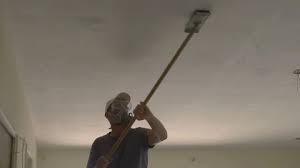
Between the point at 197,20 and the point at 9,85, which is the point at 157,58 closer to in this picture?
the point at 197,20

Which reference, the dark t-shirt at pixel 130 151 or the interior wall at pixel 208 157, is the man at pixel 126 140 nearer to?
the dark t-shirt at pixel 130 151

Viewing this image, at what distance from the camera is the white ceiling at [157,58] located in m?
2.00

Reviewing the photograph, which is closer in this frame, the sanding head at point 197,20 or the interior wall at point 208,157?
the sanding head at point 197,20

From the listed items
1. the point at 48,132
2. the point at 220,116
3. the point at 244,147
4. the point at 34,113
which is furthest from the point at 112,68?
the point at 244,147

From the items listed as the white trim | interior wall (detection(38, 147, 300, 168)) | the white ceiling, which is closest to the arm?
the white ceiling

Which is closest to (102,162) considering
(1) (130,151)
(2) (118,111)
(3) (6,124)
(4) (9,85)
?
(1) (130,151)

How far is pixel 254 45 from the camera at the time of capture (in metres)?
2.45

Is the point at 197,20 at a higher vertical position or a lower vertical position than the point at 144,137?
higher

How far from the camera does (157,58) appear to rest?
2.58 m

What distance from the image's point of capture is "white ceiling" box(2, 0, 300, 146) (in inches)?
78.6

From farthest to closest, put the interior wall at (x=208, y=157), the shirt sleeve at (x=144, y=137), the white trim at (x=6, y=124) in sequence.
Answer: the interior wall at (x=208, y=157), the shirt sleeve at (x=144, y=137), the white trim at (x=6, y=124)

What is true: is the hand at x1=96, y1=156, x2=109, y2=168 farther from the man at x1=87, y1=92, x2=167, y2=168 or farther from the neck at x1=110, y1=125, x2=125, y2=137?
the neck at x1=110, y1=125, x2=125, y2=137

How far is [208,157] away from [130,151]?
4315 mm

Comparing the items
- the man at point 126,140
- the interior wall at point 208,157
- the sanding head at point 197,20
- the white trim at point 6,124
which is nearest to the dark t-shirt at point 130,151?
the man at point 126,140
